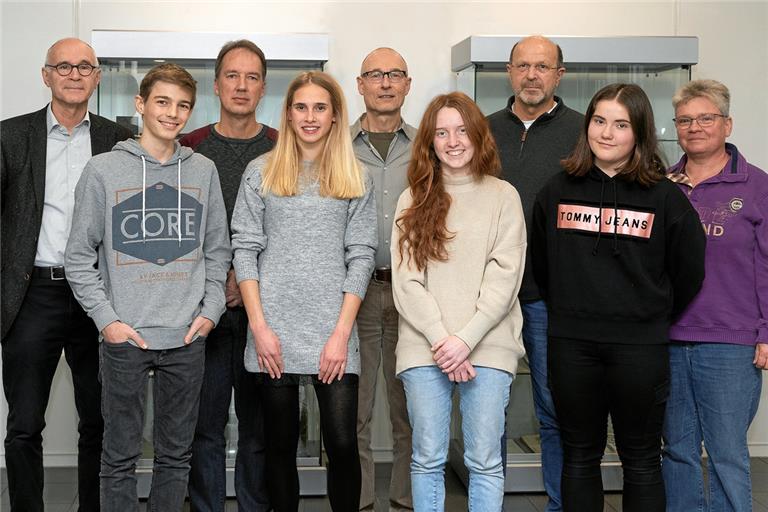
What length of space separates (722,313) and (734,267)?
0.53 ft

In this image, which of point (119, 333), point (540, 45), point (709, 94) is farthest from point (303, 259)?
point (709, 94)

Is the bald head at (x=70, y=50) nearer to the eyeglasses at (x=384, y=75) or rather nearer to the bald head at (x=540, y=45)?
the eyeglasses at (x=384, y=75)

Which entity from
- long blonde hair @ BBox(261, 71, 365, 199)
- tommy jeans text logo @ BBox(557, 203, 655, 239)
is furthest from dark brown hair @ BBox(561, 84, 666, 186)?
long blonde hair @ BBox(261, 71, 365, 199)

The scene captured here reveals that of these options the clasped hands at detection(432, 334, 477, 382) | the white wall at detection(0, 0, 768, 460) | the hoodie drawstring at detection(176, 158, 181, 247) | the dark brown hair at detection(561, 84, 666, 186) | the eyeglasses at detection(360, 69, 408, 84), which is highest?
the white wall at detection(0, 0, 768, 460)

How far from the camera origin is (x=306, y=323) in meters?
3.01

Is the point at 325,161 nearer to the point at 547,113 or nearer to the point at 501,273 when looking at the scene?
the point at 501,273

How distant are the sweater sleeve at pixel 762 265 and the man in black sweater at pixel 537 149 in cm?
73

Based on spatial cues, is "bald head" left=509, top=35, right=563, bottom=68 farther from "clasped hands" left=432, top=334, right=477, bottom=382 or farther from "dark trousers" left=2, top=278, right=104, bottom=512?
"dark trousers" left=2, top=278, right=104, bottom=512

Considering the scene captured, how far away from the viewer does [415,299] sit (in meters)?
3.00

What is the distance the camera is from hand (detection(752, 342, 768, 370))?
307cm

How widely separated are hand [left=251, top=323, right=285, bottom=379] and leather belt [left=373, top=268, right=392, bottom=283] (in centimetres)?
67

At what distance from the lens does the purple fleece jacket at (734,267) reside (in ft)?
10.1

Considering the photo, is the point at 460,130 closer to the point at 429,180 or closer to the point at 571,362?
the point at 429,180

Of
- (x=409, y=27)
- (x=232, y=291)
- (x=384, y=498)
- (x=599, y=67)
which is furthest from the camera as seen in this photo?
(x=409, y=27)
